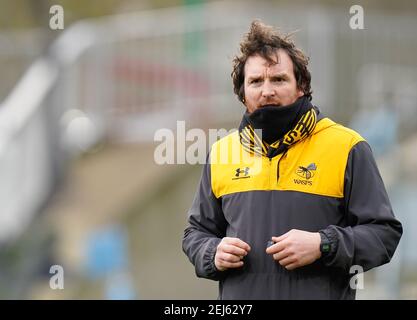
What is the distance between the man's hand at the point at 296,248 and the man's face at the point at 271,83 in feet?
1.99

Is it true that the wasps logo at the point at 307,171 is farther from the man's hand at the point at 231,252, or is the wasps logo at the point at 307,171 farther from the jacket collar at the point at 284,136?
the man's hand at the point at 231,252

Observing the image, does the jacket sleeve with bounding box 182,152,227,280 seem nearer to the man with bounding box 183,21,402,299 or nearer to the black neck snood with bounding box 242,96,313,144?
the man with bounding box 183,21,402,299

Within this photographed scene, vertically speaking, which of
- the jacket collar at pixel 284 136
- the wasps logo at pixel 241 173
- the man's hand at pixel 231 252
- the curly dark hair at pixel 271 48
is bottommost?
the man's hand at pixel 231 252

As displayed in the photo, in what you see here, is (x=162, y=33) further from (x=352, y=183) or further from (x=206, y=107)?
(x=352, y=183)

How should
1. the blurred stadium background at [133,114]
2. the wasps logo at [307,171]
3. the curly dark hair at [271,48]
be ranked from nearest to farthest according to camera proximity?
the wasps logo at [307,171]
the curly dark hair at [271,48]
the blurred stadium background at [133,114]

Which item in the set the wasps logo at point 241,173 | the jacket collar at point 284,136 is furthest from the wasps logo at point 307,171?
the wasps logo at point 241,173

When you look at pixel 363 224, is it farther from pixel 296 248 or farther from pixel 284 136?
pixel 284 136

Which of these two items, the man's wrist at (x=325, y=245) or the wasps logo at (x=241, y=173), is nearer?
the man's wrist at (x=325, y=245)

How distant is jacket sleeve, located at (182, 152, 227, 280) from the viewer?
4961 mm

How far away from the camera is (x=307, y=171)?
483 centimetres

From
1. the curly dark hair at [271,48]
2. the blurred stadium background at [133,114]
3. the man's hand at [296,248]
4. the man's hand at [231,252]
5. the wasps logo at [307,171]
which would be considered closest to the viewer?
the man's hand at [296,248]

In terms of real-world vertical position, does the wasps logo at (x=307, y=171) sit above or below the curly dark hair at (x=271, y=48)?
below

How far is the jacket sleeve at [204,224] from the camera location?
496 cm
